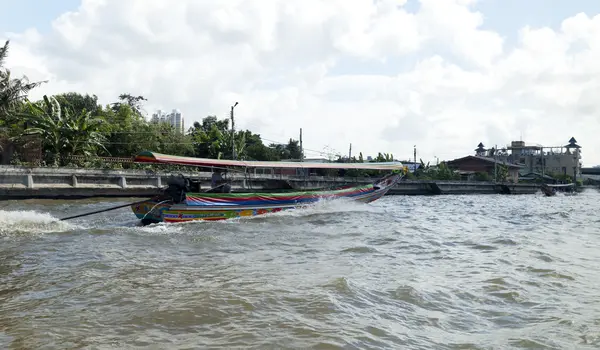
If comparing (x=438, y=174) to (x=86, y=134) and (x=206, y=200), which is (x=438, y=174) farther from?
(x=206, y=200)

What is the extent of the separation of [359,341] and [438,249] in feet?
20.9

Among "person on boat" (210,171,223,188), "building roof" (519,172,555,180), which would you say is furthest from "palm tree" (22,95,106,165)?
"building roof" (519,172,555,180)

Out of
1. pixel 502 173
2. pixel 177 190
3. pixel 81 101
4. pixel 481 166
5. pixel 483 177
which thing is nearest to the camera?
pixel 177 190

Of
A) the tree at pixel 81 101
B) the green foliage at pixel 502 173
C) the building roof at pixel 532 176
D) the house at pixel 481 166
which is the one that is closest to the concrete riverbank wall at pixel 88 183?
the tree at pixel 81 101

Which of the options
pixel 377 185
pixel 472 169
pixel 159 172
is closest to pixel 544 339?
pixel 377 185

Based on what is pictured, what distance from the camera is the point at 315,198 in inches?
722

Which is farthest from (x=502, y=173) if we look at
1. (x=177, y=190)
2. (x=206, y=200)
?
(x=177, y=190)

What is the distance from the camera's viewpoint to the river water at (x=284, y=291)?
4531mm

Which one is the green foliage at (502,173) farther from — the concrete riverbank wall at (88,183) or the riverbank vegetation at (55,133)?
the riverbank vegetation at (55,133)

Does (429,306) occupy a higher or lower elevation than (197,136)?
lower

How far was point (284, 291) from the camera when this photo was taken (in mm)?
6109

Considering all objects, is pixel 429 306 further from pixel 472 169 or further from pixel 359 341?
pixel 472 169

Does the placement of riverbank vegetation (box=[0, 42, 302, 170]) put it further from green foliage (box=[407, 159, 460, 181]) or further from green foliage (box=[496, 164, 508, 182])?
green foliage (box=[496, 164, 508, 182])

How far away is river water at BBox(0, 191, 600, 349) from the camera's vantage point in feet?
14.9
